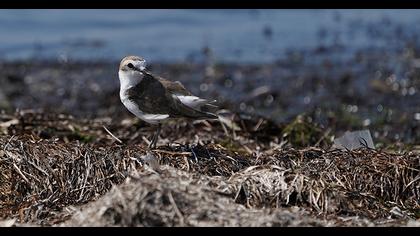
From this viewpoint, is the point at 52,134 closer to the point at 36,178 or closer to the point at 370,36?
the point at 36,178

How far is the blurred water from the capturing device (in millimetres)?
11828

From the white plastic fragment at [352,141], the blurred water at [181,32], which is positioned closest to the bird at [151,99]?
the white plastic fragment at [352,141]

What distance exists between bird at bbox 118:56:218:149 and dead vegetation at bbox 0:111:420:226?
0.20 m

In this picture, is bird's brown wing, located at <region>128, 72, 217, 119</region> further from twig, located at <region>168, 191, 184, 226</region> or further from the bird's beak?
twig, located at <region>168, 191, 184, 226</region>

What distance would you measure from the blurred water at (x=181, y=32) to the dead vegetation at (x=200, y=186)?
22.4 ft

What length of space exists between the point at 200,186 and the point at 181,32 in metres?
8.94

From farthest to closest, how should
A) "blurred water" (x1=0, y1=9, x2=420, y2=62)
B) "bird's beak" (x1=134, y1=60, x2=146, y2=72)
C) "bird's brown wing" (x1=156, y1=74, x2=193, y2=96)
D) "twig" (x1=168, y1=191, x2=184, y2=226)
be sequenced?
"blurred water" (x1=0, y1=9, x2=420, y2=62)
"bird's brown wing" (x1=156, y1=74, x2=193, y2=96)
"bird's beak" (x1=134, y1=60, x2=146, y2=72)
"twig" (x1=168, y1=191, x2=184, y2=226)

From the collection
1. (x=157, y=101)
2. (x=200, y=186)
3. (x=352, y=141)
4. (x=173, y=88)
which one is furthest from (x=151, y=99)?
(x=200, y=186)

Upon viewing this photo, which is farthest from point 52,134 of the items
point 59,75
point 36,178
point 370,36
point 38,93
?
point 370,36

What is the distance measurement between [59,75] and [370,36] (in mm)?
4478

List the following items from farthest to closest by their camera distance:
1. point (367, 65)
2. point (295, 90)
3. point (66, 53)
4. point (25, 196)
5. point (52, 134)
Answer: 1. point (66, 53)
2. point (367, 65)
3. point (295, 90)
4. point (52, 134)
5. point (25, 196)

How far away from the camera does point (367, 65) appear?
10.8 m

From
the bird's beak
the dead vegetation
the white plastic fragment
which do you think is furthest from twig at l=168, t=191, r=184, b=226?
the white plastic fragment

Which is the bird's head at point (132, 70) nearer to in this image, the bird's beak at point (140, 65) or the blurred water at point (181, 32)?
the bird's beak at point (140, 65)
